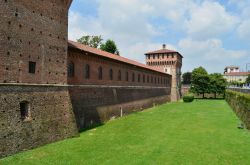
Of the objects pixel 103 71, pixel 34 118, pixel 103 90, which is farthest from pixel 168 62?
pixel 34 118

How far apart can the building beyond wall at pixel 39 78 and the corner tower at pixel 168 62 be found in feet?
123

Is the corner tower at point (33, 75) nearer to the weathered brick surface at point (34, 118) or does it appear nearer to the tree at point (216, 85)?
the weathered brick surface at point (34, 118)

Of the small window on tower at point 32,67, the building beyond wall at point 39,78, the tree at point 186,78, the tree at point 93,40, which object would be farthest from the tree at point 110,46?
the tree at point 186,78

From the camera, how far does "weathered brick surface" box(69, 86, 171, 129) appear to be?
21500 millimetres

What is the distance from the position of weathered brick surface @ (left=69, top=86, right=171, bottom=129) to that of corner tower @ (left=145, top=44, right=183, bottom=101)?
1986 centimetres

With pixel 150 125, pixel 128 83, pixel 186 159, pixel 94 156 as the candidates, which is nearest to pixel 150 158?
pixel 186 159

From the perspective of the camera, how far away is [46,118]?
16.0m

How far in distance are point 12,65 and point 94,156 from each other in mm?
6075

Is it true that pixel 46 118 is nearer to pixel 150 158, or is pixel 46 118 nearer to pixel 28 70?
pixel 28 70

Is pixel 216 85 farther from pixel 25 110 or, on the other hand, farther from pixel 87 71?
pixel 25 110

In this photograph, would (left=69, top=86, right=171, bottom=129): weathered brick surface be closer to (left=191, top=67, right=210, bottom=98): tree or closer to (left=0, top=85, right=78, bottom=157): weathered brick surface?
(left=0, top=85, right=78, bottom=157): weathered brick surface

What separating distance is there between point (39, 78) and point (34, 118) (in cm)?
229

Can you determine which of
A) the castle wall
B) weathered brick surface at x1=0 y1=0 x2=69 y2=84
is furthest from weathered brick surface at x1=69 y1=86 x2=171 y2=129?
weathered brick surface at x1=0 y1=0 x2=69 y2=84

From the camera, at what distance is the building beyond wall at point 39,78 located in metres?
13.7
